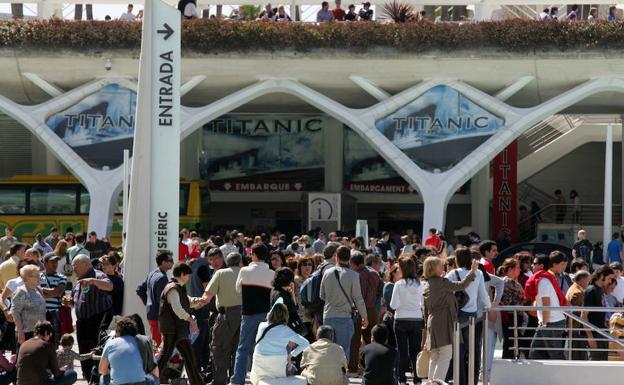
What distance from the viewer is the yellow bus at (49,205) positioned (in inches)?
1332

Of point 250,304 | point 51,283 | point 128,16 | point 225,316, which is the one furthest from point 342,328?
point 128,16

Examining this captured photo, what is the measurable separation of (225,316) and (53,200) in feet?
65.7

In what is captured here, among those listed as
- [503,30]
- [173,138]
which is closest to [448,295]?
[173,138]

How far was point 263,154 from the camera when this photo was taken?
4194 centimetres

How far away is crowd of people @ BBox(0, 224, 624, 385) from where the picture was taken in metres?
12.9

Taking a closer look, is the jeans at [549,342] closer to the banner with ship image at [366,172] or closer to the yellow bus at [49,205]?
the yellow bus at [49,205]

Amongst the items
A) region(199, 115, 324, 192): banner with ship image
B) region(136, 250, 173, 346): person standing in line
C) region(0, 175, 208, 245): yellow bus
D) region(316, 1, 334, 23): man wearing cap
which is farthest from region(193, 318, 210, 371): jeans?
region(199, 115, 324, 192): banner with ship image

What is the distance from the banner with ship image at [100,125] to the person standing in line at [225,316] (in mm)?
17161

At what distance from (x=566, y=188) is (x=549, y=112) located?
446 inches

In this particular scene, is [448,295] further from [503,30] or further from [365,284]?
[503,30]

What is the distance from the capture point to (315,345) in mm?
12422

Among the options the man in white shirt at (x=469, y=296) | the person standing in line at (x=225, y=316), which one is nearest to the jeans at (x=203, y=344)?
the person standing in line at (x=225, y=316)

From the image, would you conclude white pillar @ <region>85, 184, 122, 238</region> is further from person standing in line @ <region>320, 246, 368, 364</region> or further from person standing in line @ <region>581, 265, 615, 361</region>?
person standing in line @ <region>581, 265, 615, 361</region>

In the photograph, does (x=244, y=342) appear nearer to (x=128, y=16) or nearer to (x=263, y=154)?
(x=128, y=16)
